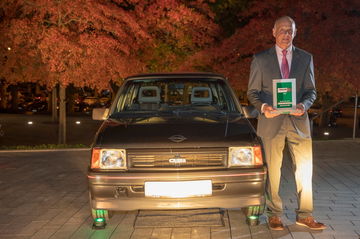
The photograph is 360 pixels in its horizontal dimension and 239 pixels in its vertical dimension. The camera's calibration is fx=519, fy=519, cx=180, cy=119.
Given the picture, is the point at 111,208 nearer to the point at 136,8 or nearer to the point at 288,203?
the point at 288,203

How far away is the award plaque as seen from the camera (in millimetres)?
4973

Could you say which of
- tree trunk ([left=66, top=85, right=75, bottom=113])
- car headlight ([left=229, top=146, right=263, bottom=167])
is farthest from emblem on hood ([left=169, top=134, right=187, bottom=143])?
tree trunk ([left=66, top=85, right=75, bottom=113])

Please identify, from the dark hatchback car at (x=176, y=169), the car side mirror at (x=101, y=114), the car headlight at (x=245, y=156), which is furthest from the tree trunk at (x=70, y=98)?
the car headlight at (x=245, y=156)

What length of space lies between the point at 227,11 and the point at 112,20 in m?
6.60

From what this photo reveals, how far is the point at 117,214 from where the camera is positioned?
6.04 metres

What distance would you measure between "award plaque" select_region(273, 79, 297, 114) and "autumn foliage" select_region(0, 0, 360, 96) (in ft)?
27.3

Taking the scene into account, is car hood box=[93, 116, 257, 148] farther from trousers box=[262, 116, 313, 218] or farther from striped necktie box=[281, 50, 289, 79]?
striped necktie box=[281, 50, 289, 79]

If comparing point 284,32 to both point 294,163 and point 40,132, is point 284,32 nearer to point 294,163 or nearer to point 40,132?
point 294,163

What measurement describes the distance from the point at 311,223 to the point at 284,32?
6.40 ft

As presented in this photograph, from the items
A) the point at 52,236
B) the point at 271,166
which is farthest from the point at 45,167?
the point at 271,166

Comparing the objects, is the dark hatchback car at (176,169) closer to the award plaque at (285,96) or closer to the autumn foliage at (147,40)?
the award plaque at (285,96)

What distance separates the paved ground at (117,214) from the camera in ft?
17.2

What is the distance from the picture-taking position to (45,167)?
9.54 metres

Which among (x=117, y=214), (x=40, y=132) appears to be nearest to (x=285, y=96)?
(x=117, y=214)
